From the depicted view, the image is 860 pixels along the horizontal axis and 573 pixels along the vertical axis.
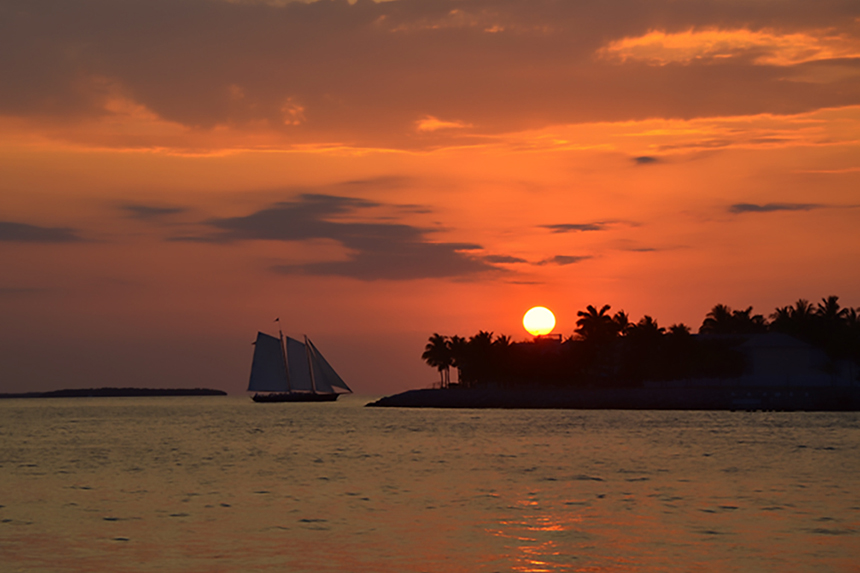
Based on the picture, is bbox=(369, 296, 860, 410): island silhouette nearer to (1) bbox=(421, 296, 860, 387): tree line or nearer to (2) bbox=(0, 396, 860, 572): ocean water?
(1) bbox=(421, 296, 860, 387): tree line

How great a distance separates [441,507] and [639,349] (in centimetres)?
12117

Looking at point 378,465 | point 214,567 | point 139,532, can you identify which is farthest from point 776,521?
point 378,465

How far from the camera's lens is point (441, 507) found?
115ft

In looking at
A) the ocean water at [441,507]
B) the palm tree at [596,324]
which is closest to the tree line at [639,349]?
the palm tree at [596,324]

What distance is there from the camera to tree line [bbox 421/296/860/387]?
484 feet

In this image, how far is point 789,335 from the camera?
496ft

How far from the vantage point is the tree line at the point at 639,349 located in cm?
14738

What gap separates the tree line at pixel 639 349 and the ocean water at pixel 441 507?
77278mm

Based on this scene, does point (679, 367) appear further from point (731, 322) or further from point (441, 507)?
point (441, 507)

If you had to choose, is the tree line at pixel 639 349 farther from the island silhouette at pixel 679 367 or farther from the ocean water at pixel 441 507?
the ocean water at pixel 441 507

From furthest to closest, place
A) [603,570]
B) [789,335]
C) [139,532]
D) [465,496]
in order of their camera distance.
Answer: [789,335] < [465,496] < [139,532] < [603,570]

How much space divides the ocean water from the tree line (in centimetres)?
7728

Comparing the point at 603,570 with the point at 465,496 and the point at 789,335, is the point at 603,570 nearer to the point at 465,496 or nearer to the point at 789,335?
the point at 465,496

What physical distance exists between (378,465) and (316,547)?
2683 cm
